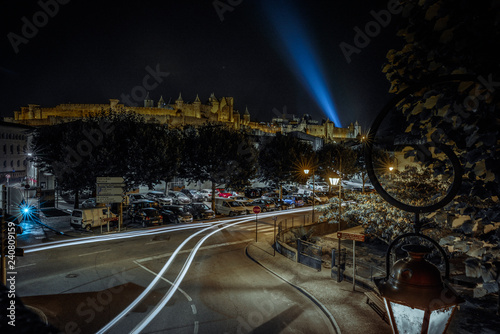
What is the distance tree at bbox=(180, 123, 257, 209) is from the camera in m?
33.3

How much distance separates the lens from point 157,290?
11680 millimetres

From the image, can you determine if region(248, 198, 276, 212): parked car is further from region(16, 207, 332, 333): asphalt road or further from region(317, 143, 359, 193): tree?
region(317, 143, 359, 193): tree

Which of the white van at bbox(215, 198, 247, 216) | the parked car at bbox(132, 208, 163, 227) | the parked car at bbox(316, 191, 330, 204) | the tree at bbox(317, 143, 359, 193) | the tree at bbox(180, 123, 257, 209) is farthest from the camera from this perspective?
the tree at bbox(317, 143, 359, 193)

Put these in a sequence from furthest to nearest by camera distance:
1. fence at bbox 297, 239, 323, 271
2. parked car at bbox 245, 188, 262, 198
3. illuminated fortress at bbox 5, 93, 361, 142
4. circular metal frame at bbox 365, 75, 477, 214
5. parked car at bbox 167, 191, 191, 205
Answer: illuminated fortress at bbox 5, 93, 361, 142
parked car at bbox 245, 188, 262, 198
parked car at bbox 167, 191, 191, 205
fence at bbox 297, 239, 323, 271
circular metal frame at bbox 365, 75, 477, 214

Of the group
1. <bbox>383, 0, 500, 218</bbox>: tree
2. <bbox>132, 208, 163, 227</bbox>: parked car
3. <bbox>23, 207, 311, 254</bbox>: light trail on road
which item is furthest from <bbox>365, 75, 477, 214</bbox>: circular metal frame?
<bbox>132, 208, 163, 227</bbox>: parked car

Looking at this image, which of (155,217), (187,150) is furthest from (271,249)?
(187,150)

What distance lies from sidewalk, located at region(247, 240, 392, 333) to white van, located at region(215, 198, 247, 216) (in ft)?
45.5

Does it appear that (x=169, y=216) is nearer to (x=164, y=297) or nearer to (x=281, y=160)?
(x=164, y=297)

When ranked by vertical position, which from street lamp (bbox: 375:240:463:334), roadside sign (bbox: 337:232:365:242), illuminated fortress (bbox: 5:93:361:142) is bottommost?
roadside sign (bbox: 337:232:365:242)

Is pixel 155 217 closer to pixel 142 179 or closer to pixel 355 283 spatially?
pixel 142 179

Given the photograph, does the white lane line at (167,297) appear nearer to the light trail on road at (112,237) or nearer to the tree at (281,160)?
the light trail on road at (112,237)

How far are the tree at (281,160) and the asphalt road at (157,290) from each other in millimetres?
23014

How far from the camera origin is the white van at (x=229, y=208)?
31.8 metres

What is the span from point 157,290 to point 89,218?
14.3 metres
